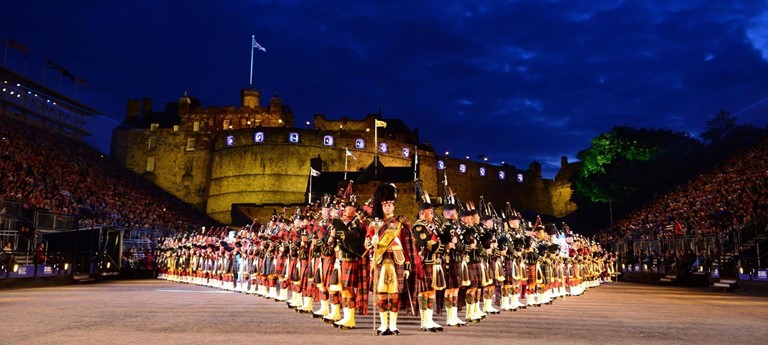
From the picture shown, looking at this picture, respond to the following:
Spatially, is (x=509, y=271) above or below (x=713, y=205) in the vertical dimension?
below

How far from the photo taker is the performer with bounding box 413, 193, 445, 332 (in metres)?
10.4

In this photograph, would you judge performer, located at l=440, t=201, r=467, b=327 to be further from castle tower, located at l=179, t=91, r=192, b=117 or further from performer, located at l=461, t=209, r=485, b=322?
castle tower, located at l=179, t=91, r=192, b=117

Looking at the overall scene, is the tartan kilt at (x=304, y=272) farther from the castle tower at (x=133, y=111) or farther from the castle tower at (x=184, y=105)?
the castle tower at (x=133, y=111)

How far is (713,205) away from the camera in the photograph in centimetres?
3334

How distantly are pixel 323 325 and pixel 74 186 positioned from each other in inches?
1325

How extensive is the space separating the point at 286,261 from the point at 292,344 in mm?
8234

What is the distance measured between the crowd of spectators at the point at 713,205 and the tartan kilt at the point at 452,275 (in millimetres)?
19261

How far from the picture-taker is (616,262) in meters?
37.5

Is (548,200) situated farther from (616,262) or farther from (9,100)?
(9,100)

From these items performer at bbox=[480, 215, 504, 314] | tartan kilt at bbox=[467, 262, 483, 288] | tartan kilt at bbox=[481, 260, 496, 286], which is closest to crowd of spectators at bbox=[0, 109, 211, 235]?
performer at bbox=[480, 215, 504, 314]

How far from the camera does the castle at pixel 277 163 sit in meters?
68.6

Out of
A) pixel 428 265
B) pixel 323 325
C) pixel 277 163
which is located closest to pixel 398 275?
pixel 428 265

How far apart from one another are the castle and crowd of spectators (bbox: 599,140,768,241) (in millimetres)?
22665

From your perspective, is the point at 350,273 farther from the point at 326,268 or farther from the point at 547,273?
the point at 547,273
